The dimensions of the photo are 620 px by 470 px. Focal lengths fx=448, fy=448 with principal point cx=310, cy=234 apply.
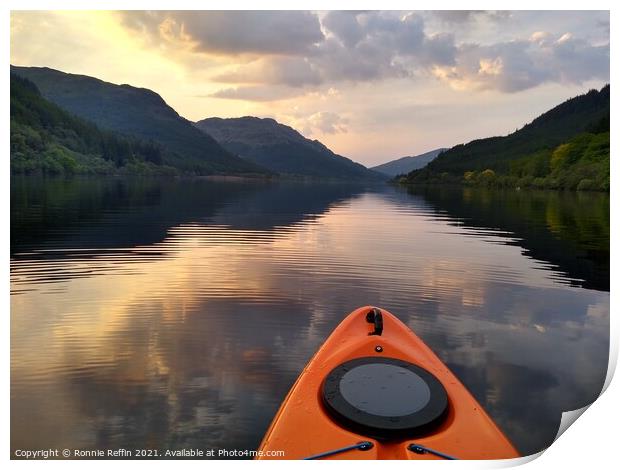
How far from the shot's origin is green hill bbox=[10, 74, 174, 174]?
5297 cm

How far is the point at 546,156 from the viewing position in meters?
96.1

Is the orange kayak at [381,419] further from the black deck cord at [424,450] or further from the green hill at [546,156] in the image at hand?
the green hill at [546,156]

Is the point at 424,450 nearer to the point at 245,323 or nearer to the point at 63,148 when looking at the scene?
the point at 245,323

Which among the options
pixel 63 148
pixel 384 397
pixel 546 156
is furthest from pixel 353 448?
pixel 546 156

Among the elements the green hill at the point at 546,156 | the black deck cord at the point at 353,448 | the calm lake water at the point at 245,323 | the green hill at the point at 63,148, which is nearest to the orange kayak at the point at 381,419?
the black deck cord at the point at 353,448

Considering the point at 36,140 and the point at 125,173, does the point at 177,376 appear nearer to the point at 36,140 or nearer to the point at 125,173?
the point at 36,140

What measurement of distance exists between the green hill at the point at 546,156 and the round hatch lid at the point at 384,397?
23.7 meters

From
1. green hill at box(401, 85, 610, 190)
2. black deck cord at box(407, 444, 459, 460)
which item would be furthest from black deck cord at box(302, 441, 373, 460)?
green hill at box(401, 85, 610, 190)

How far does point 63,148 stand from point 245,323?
85.1 meters

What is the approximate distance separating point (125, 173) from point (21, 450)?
417 feet

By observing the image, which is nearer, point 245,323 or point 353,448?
point 353,448

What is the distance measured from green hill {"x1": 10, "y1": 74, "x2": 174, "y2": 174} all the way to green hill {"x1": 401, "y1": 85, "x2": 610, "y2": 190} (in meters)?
56.9

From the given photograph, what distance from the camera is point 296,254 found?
1800 cm

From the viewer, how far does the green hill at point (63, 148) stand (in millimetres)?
52969
